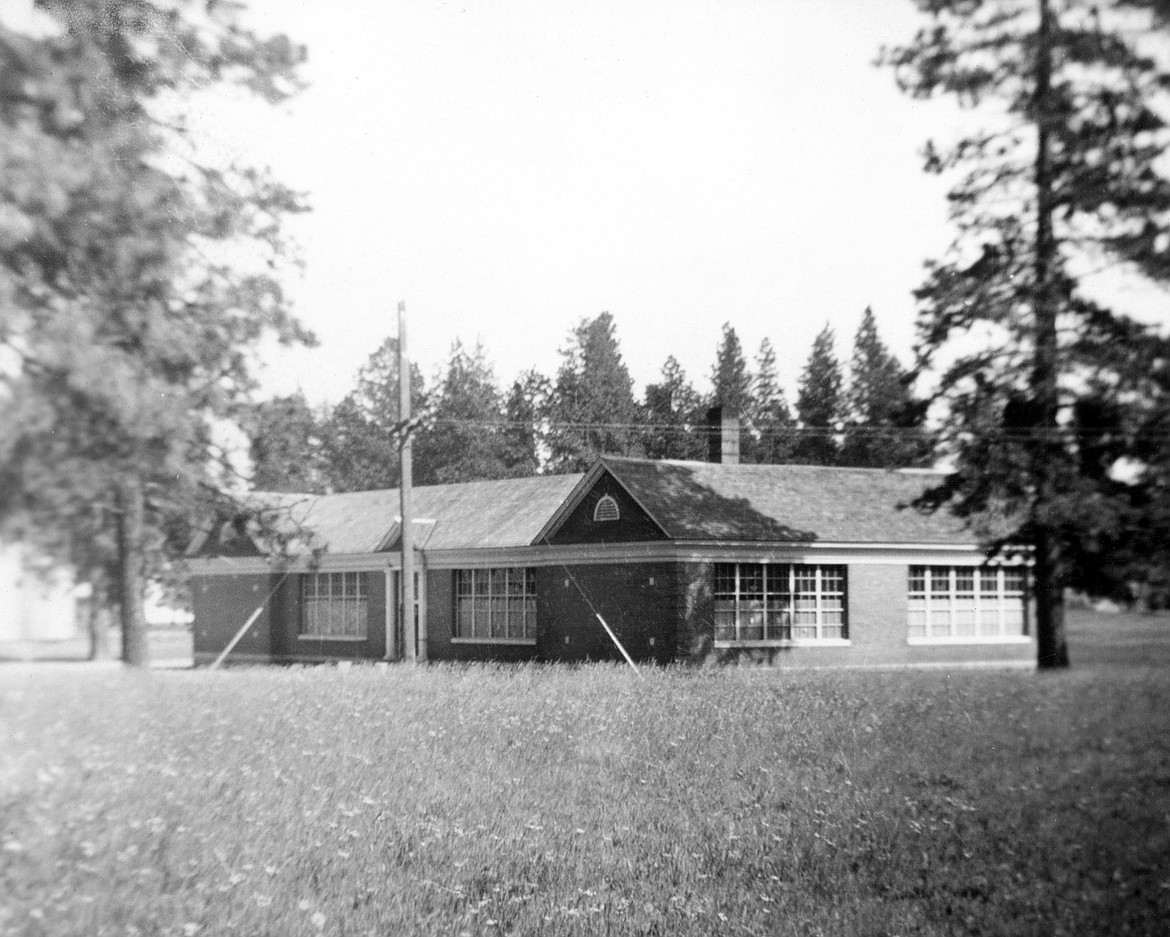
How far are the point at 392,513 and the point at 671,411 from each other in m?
0.99

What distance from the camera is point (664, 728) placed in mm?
4102

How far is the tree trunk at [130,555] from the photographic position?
2.18 m

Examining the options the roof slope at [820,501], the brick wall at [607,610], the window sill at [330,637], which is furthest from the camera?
the brick wall at [607,610]

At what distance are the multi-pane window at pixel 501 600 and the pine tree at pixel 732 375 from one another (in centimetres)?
237

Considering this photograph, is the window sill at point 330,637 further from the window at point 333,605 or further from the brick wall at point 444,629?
the brick wall at point 444,629

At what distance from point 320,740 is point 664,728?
→ 4.41 feet

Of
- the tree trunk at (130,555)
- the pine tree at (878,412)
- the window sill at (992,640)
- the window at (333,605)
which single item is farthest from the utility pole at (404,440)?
the window sill at (992,640)

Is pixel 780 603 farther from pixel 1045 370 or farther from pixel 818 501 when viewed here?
pixel 1045 370

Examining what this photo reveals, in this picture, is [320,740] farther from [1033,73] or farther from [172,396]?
[1033,73]

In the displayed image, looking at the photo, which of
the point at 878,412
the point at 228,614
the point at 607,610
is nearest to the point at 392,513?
the point at 228,614

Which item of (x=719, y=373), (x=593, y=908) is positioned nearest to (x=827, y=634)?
(x=719, y=373)

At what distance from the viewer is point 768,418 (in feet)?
12.8

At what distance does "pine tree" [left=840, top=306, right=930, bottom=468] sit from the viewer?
133 inches

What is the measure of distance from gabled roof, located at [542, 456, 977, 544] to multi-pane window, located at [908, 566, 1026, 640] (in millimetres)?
131
